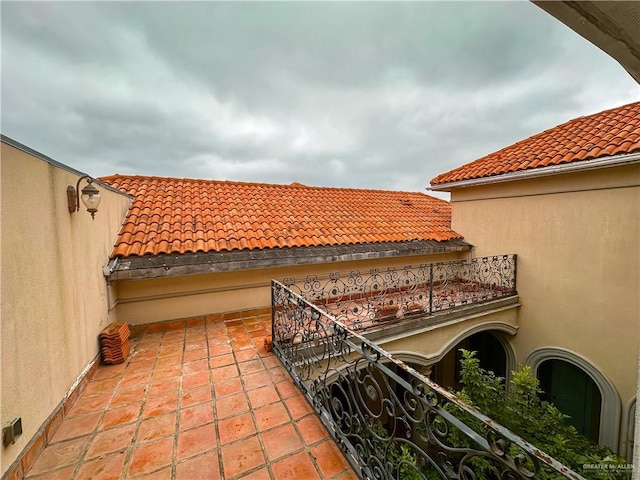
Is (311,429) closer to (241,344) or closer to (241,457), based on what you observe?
(241,457)

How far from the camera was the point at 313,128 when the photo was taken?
11.8 meters

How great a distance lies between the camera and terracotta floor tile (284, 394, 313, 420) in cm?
254

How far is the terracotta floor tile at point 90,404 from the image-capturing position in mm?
2575

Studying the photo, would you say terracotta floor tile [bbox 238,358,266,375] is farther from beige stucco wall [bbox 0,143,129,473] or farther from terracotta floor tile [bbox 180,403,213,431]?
beige stucco wall [bbox 0,143,129,473]

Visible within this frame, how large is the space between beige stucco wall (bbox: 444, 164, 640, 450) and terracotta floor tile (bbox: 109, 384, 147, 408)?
8188mm

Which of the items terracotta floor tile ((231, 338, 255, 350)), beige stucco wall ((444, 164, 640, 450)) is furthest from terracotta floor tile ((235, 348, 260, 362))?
beige stucco wall ((444, 164, 640, 450))

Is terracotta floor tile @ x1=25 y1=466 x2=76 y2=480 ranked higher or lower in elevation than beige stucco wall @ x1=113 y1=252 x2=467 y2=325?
lower

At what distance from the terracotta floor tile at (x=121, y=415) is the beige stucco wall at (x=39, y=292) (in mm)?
460

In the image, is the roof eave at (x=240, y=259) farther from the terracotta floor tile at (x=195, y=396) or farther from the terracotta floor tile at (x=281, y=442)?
the terracotta floor tile at (x=281, y=442)

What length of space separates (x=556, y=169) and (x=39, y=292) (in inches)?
331

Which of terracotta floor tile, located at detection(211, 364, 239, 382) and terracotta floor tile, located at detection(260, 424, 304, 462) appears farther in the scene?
terracotta floor tile, located at detection(211, 364, 239, 382)

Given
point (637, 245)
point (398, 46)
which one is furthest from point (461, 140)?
point (637, 245)

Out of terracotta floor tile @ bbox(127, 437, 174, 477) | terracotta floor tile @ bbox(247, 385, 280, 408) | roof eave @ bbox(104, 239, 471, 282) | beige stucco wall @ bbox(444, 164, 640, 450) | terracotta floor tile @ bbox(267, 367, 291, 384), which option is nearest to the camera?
terracotta floor tile @ bbox(127, 437, 174, 477)

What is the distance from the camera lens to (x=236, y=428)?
237 centimetres
